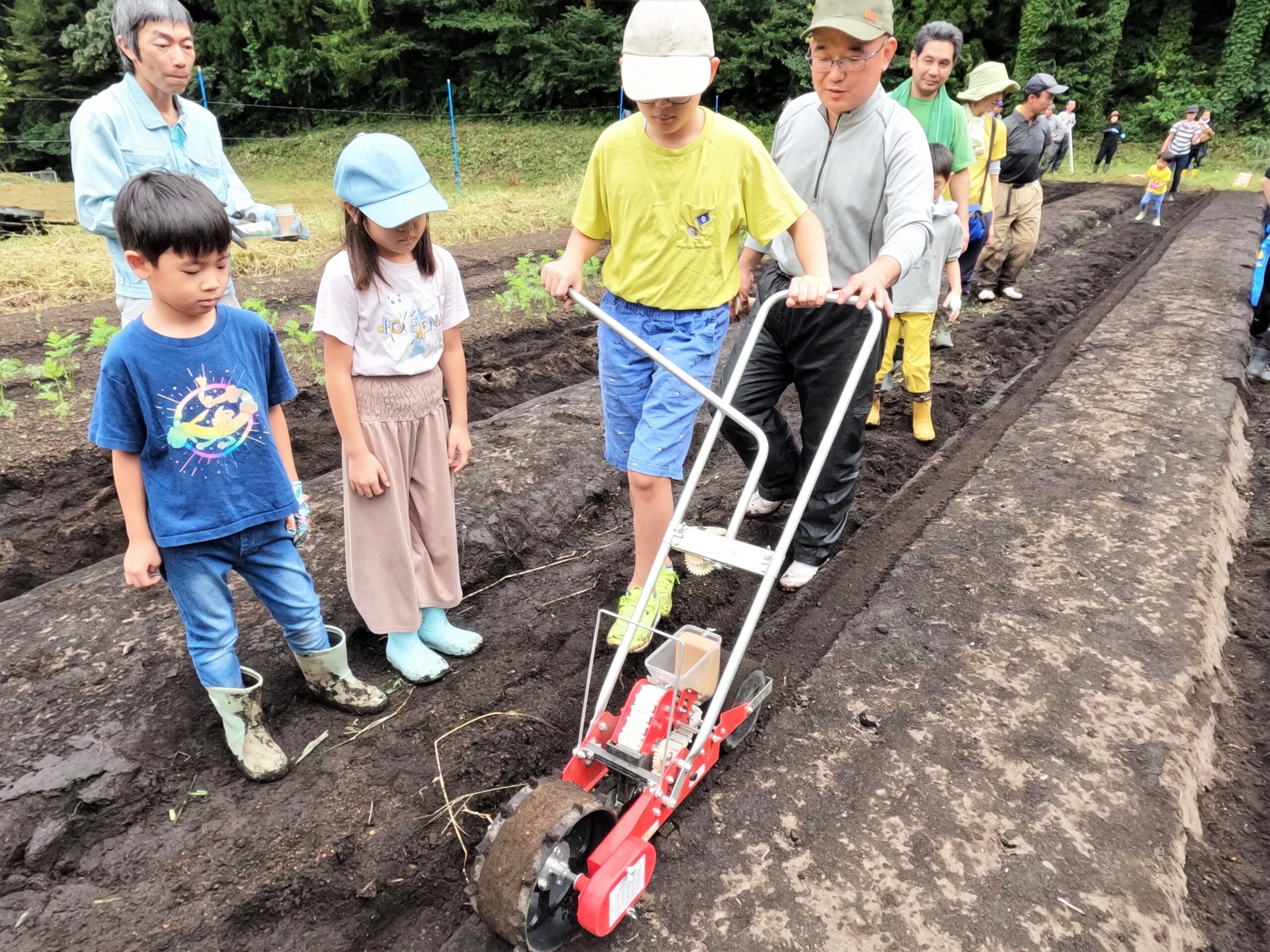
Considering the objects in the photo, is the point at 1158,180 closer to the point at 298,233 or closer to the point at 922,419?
the point at 922,419

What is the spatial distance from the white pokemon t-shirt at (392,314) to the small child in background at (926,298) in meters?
2.84

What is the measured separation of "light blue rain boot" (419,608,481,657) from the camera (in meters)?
3.17

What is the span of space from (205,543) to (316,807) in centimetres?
85

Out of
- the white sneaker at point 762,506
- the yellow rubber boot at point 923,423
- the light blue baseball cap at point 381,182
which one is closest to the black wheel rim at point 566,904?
the light blue baseball cap at point 381,182

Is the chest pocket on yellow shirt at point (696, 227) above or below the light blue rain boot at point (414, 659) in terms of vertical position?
above

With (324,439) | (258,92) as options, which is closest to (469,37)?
(258,92)

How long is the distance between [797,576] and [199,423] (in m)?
2.37

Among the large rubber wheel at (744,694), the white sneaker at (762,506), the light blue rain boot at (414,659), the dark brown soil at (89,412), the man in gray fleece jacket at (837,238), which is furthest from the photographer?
the dark brown soil at (89,412)

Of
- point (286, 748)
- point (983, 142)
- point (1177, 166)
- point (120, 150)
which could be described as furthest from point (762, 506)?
point (1177, 166)

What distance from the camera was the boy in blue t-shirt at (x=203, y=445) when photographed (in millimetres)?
2150

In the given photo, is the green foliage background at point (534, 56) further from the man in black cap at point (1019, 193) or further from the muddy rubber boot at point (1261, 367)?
the muddy rubber boot at point (1261, 367)

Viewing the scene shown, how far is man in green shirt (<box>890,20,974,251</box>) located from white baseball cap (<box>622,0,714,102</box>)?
2895mm

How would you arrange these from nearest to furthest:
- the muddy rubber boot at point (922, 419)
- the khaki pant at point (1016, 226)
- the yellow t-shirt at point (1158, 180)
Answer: the muddy rubber boot at point (922, 419), the khaki pant at point (1016, 226), the yellow t-shirt at point (1158, 180)

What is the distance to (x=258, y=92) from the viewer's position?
106 feet
